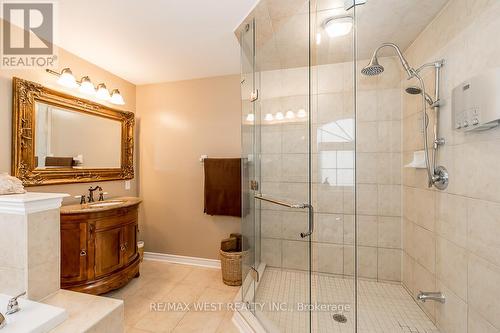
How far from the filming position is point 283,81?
1.87 metres

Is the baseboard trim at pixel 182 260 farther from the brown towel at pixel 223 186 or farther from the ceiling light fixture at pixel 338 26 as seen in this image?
the ceiling light fixture at pixel 338 26

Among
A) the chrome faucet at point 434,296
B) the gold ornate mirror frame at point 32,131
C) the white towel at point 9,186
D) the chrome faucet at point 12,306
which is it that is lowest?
the chrome faucet at point 434,296

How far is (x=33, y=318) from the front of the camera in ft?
2.83

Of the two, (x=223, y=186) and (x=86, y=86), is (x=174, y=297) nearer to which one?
(x=223, y=186)

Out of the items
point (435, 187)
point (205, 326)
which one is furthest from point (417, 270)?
point (205, 326)

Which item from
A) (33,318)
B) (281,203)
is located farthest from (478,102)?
(33,318)

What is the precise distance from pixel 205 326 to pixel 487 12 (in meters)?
2.55

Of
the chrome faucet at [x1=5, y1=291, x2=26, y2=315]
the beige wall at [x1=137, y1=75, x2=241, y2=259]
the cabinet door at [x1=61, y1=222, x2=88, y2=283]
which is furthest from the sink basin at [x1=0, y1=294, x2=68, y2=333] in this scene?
the beige wall at [x1=137, y1=75, x2=241, y2=259]

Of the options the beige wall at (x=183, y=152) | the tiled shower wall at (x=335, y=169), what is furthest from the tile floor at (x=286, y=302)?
the beige wall at (x=183, y=152)

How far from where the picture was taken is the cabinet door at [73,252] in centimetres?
172

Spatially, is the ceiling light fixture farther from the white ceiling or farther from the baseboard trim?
the baseboard trim

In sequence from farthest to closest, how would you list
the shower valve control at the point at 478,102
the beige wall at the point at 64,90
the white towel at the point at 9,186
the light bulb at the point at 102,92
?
1. the light bulb at the point at 102,92
2. the beige wall at the point at 64,90
3. the white towel at the point at 9,186
4. the shower valve control at the point at 478,102

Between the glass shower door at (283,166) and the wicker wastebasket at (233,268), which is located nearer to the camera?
the glass shower door at (283,166)

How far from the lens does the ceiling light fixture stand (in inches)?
60.9
